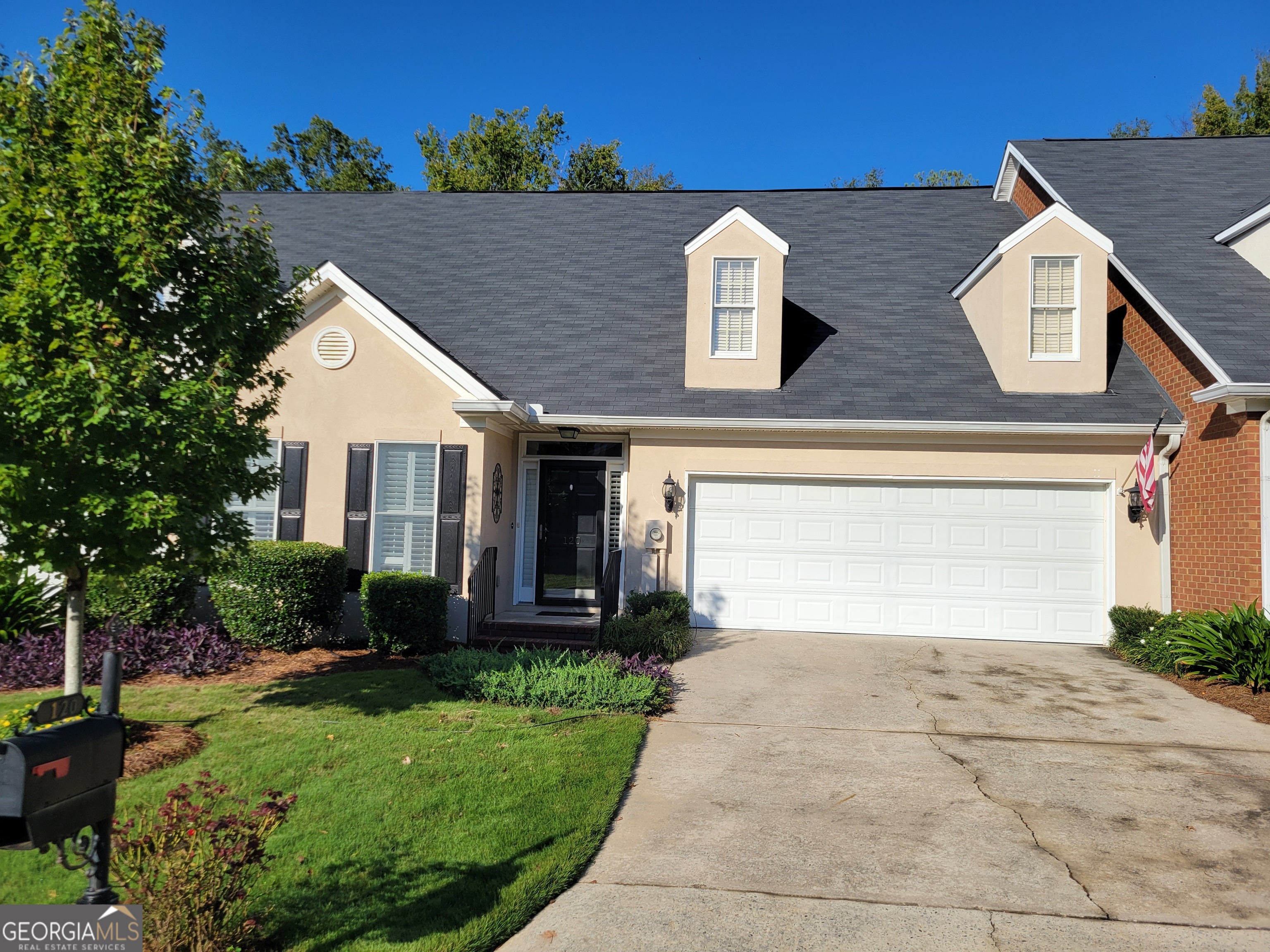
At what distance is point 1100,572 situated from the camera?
433 inches

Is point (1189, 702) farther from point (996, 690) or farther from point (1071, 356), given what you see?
point (1071, 356)

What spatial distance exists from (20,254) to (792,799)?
21.3 feet

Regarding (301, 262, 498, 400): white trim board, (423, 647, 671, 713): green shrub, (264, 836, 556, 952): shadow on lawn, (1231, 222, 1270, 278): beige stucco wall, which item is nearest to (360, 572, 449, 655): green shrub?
(423, 647, 671, 713): green shrub

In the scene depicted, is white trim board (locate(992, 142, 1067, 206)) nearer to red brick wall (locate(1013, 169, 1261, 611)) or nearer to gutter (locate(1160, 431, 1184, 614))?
red brick wall (locate(1013, 169, 1261, 611))

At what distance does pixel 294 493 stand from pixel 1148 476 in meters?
11.3

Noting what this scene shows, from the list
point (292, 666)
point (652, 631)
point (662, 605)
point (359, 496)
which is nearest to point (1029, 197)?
point (662, 605)

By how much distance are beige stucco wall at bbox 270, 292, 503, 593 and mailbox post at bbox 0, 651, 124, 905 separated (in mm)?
7854

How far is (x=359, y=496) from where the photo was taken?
10625 millimetres

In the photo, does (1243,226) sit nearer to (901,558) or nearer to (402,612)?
(901,558)

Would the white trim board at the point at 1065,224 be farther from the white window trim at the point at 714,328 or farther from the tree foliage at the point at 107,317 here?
the tree foliage at the point at 107,317

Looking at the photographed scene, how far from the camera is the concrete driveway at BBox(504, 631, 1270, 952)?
389 centimetres

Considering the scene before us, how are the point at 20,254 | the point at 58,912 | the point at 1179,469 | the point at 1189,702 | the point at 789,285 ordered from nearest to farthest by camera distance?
the point at 58,912 → the point at 20,254 → the point at 1189,702 → the point at 1179,469 → the point at 789,285

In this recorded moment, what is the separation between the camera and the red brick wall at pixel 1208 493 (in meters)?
9.39

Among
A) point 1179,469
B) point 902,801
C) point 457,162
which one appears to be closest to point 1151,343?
point 1179,469
